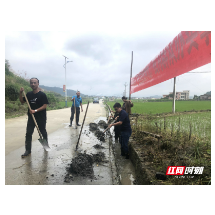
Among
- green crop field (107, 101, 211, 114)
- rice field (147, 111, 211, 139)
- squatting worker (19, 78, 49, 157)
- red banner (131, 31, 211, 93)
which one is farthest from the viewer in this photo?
squatting worker (19, 78, 49, 157)

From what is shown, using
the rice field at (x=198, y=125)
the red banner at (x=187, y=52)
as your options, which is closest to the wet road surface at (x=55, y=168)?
the rice field at (x=198, y=125)

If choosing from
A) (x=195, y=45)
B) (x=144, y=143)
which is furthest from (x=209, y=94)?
(x=144, y=143)

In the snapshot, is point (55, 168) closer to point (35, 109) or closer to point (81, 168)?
point (81, 168)

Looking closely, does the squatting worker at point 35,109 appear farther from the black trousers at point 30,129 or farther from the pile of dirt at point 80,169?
the pile of dirt at point 80,169

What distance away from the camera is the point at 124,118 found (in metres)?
3.50

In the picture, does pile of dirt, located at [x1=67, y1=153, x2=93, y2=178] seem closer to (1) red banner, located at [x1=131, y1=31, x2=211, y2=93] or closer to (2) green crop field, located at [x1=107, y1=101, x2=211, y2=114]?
(2) green crop field, located at [x1=107, y1=101, x2=211, y2=114]

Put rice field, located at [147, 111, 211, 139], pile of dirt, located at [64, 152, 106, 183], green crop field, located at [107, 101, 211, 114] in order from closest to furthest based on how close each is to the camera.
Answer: rice field, located at [147, 111, 211, 139] → green crop field, located at [107, 101, 211, 114] → pile of dirt, located at [64, 152, 106, 183]

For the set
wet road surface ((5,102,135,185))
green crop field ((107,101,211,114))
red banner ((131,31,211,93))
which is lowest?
wet road surface ((5,102,135,185))

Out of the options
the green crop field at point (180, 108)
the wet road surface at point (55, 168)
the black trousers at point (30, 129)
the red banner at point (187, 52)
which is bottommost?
the wet road surface at point (55, 168)

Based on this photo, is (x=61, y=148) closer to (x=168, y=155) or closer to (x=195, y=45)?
(x=168, y=155)

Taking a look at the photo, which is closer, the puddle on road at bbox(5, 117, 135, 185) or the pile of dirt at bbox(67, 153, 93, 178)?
the puddle on road at bbox(5, 117, 135, 185)

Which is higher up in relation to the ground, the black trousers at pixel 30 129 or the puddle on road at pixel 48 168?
the black trousers at pixel 30 129

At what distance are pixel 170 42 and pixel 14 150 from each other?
15.3ft

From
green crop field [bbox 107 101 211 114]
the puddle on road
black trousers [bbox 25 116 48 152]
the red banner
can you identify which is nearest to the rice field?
green crop field [bbox 107 101 211 114]
